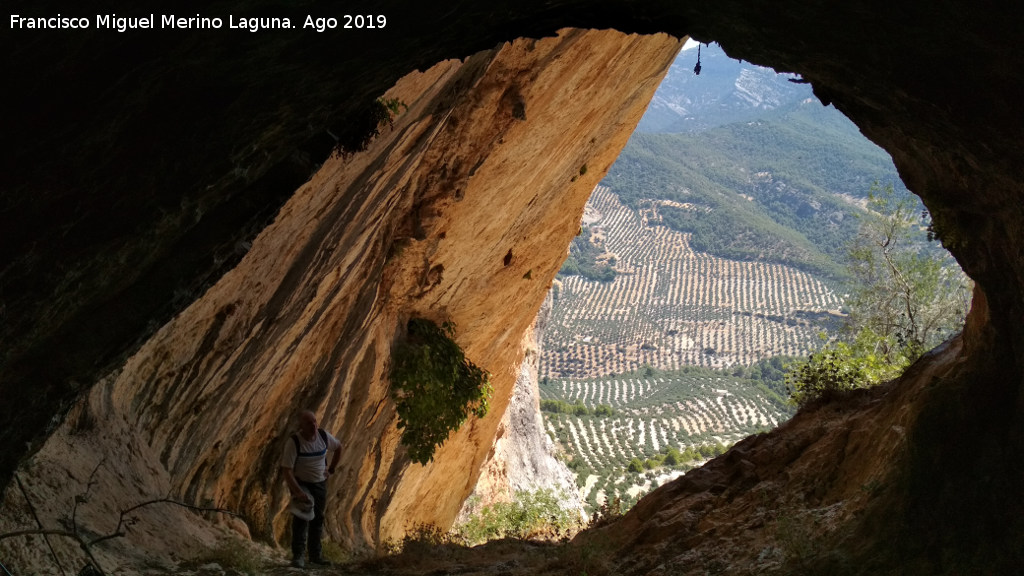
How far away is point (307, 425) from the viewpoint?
837 centimetres

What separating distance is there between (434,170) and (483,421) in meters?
7.91

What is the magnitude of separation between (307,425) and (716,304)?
5494 inches

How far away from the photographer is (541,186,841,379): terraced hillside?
393 ft

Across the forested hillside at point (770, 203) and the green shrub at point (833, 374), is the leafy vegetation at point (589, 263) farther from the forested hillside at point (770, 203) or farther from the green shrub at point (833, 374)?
the green shrub at point (833, 374)

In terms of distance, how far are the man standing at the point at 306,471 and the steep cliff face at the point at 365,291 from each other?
1.47 meters

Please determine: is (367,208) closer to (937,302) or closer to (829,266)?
(937,302)

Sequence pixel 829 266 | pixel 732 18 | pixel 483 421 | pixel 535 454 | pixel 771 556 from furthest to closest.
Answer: pixel 829 266 < pixel 535 454 < pixel 483 421 < pixel 771 556 < pixel 732 18

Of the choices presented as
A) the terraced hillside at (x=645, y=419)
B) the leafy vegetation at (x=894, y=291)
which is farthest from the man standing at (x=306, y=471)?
A: the terraced hillside at (x=645, y=419)

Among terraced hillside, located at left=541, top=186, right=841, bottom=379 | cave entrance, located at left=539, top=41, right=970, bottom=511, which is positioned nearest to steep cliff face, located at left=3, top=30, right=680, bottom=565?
cave entrance, located at left=539, top=41, right=970, bottom=511

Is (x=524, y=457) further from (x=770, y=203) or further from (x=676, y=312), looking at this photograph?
(x=770, y=203)

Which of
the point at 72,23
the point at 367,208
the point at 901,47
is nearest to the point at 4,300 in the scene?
the point at 72,23

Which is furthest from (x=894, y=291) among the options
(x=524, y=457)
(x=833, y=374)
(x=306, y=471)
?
(x=306, y=471)

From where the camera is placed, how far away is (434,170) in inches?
467

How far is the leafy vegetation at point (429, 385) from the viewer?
13.8 m
